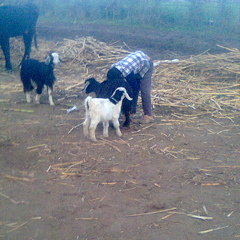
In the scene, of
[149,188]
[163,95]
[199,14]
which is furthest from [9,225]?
[199,14]

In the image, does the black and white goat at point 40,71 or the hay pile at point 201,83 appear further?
the hay pile at point 201,83

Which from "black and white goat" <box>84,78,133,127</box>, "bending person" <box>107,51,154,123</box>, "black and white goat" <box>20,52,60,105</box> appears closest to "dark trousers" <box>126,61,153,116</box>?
"bending person" <box>107,51,154,123</box>

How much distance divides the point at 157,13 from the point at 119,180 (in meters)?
17.6

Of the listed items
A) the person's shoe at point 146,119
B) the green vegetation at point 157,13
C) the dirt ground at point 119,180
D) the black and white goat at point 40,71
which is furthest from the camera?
the green vegetation at point 157,13

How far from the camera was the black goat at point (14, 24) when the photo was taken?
1128cm

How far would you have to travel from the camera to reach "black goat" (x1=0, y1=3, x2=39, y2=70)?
1128 cm

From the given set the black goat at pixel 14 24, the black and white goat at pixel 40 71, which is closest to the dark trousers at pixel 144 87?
the black and white goat at pixel 40 71

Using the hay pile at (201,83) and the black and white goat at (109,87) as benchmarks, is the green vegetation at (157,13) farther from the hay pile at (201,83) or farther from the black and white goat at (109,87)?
Result: the black and white goat at (109,87)

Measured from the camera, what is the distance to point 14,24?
1145 centimetres

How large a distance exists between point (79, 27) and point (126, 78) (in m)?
13.8

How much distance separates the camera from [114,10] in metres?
21.6

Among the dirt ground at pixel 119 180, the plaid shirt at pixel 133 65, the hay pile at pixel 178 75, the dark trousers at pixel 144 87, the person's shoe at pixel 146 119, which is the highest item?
the plaid shirt at pixel 133 65

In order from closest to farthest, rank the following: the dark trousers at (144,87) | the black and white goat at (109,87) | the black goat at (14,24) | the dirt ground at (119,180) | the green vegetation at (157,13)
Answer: the dirt ground at (119,180) < the black and white goat at (109,87) < the dark trousers at (144,87) < the black goat at (14,24) < the green vegetation at (157,13)

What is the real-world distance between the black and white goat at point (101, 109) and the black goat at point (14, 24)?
6.84m
